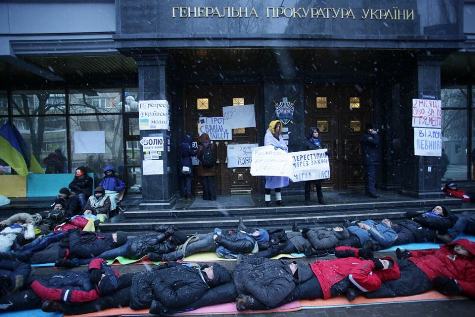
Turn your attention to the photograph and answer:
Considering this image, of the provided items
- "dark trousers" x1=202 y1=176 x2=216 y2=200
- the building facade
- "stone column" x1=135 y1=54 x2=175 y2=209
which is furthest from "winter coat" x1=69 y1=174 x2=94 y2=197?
"dark trousers" x1=202 y1=176 x2=216 y2=200

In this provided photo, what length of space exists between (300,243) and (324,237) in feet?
1.58

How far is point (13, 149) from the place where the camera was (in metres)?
12.0

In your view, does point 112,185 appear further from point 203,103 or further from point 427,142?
point 427,142

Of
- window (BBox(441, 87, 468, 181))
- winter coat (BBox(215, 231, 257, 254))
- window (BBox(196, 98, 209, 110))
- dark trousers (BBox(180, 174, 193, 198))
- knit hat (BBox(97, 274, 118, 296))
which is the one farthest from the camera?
window (BBox(441, 87, 468, 181))

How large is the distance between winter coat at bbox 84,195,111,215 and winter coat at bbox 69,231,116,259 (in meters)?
1.82

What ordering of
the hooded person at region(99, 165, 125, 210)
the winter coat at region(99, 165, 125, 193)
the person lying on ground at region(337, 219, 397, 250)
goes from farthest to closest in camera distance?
the winter coat at region(99, 165, 125, 193)
the hooded person at region(99, 165, 125, 210)
the person lying on ground at region(337, 219, 397, 250)

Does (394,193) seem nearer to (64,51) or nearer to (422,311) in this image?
(422,311)

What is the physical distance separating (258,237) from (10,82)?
1078 cm

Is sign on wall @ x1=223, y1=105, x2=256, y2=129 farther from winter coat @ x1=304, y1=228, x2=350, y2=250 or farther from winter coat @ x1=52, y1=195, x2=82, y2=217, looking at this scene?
winter coat @ x1=304, y1=228, x2=350, y2=250

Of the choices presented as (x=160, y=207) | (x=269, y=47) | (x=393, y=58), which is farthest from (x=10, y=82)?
(x=393, y=58)

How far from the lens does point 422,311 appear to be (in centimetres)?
508

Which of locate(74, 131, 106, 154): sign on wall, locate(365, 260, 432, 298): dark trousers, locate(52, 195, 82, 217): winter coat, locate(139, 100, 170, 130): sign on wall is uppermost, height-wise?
locate(139, 100, 170, 130): sign on wall

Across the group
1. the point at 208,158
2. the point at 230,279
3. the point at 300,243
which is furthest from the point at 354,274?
the point at 208,158

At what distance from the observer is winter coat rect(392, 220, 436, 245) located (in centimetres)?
769
